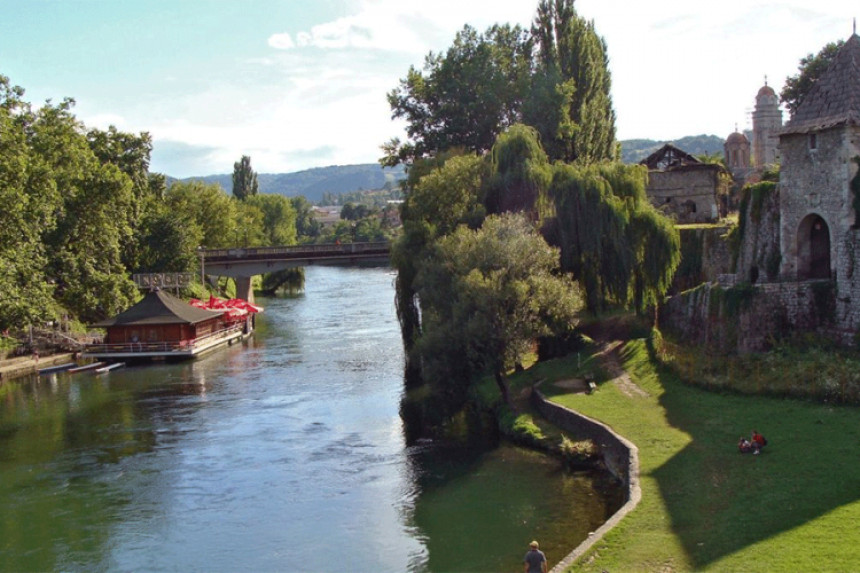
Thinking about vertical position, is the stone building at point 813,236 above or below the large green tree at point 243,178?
below

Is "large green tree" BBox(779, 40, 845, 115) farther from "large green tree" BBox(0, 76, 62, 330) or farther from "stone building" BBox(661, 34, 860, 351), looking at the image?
"large green tree" BBox(0, 76, 62, 330)

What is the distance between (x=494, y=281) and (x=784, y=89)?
40.3m

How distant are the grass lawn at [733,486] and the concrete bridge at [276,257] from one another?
148 ft

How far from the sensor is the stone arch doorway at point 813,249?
3412cm

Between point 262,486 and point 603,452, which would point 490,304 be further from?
point 262,486

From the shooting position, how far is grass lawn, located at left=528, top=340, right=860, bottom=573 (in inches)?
703

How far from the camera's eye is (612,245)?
39.1 metres

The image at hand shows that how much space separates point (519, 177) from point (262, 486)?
20.8 m

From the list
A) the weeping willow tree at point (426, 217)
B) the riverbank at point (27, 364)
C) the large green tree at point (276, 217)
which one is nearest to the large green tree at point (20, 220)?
the riverbank at point (27, 364)

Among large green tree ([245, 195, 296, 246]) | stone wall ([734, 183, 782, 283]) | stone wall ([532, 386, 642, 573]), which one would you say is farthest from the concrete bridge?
stone wall ([532, 386, 642, 573])

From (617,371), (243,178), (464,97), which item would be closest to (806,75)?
(464,97)

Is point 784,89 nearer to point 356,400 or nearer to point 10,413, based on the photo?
point 356,400

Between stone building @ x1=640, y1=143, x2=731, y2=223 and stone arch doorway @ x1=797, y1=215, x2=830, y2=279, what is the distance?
21.9 metres

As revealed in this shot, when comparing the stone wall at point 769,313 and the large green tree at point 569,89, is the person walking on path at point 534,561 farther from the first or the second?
the large green tree at point 569,89
